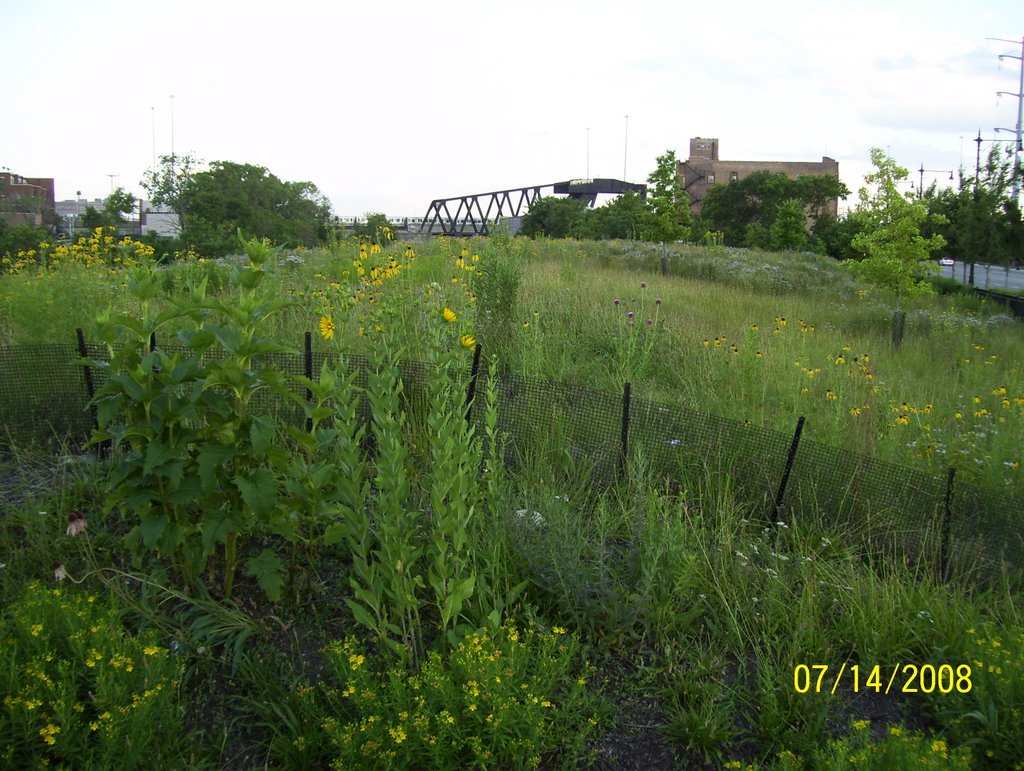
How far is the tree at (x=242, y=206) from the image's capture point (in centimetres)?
4200

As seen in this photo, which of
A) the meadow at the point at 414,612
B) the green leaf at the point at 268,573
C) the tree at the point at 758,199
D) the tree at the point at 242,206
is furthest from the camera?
the tree at the point at 758,199

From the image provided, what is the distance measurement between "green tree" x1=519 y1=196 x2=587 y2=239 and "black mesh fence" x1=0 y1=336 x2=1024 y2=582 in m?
45.6

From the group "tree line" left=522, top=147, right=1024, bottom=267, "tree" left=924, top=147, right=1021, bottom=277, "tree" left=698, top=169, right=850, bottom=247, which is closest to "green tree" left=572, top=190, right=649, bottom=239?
"tree line" left=522, top=147, right=1024, bottom=267

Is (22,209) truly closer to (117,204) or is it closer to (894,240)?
(117,204)

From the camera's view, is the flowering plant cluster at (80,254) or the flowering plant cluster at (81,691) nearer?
the flowering plant cluster at (81,691)

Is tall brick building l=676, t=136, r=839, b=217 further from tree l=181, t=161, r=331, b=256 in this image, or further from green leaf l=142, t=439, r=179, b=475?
green leaf l=142, t=439, r=179, b=475

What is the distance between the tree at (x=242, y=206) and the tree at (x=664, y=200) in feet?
64.2

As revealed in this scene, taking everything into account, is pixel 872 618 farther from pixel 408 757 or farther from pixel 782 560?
pixel 408 757

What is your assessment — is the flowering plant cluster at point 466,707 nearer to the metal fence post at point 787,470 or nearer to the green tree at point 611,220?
the metal fence post at point 787,470

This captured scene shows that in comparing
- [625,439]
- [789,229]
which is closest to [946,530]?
[625,439]

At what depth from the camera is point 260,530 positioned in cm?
373

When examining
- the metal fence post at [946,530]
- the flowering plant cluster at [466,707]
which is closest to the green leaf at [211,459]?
the flowering plant cluster at [466,707]

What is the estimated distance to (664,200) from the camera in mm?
27922

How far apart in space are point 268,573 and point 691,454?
2795 millimetres
